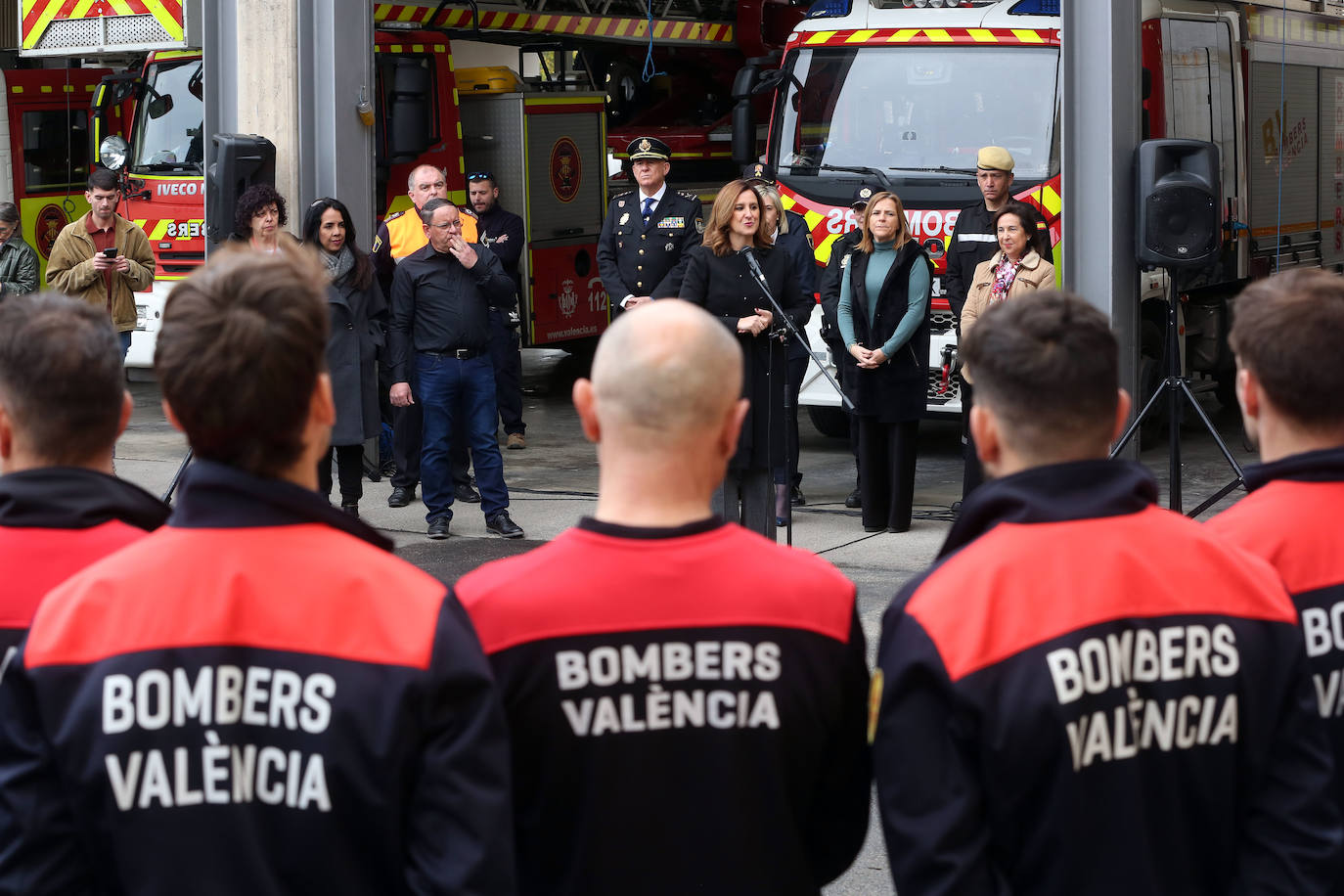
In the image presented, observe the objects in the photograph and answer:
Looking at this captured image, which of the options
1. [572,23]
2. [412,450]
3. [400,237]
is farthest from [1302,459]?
[572,23]

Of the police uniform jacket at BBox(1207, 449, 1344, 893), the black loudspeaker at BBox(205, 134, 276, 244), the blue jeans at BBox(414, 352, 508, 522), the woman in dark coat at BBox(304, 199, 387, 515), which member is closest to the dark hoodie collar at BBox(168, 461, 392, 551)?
the police uniform jacket at BBox(1207, 449, 1344, 893)

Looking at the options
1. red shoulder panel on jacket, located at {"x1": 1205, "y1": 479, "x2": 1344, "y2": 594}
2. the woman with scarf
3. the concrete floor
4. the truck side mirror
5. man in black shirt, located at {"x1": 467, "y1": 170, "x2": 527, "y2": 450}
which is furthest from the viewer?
the truck side mirror

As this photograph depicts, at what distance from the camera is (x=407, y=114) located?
12992mm

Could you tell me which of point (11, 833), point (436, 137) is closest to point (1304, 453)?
point (11, 833)

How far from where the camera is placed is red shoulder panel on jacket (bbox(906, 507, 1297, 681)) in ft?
7.05

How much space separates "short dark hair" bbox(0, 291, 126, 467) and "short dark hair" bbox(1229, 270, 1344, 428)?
1.67m

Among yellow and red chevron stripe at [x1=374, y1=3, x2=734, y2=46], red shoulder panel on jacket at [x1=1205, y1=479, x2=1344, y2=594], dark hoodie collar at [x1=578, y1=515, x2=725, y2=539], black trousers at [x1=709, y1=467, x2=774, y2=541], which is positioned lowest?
black trousers at [x1=709, y1=467, x2=774, y2=541]

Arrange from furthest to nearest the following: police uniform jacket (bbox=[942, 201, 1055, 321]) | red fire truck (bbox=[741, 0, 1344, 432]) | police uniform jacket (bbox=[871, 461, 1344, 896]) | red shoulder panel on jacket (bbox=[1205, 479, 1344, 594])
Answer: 1. red fire truck (bbox=[741, 0, 1344, 432])
2. police uniform jacket (bbox=[942, 201, 1055, 321])
3. red shoulder panel on jacket (bbox=[1205, 479, 1344, 594])
4. police uniform jacket (bbox=[871, 461, 1344, 896])

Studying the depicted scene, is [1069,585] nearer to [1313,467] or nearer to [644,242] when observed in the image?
[1313,467]

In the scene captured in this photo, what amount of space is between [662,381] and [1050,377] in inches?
20.0

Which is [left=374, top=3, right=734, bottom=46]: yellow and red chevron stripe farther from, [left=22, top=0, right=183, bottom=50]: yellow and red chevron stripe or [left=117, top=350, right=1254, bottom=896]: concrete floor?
[left=117, top=350, right=1254, bottom=896]: concrete floor

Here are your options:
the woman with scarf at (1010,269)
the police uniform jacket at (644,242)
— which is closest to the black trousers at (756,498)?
the woman with scarf at (1010,269)

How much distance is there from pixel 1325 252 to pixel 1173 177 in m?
5.68

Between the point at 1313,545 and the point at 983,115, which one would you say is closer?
the point at 1313,545
